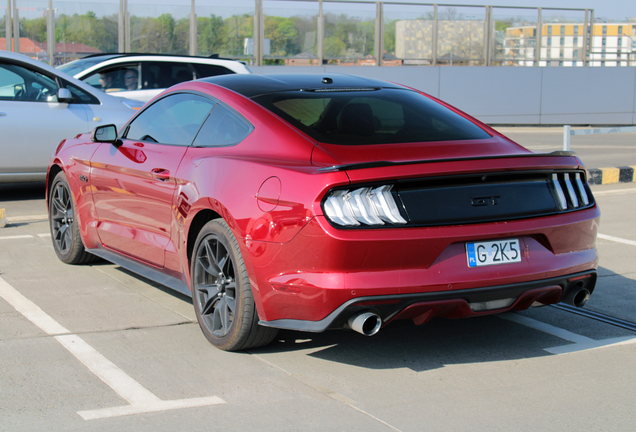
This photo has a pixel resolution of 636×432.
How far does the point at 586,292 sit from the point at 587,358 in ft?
1.12

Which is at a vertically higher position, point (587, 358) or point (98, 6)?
point (98, 6)

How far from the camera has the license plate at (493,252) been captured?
3.54m

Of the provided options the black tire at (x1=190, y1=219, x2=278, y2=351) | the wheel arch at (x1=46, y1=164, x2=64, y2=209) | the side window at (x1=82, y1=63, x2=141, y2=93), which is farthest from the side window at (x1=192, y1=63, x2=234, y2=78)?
the black tire at (x1=190, y1=219, x2=278, y2=351)

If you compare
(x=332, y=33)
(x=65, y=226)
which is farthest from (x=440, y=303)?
(x=332, y=33)

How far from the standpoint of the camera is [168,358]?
3881mm

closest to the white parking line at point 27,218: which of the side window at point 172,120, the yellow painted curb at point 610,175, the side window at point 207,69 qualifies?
the side window at point 172,120

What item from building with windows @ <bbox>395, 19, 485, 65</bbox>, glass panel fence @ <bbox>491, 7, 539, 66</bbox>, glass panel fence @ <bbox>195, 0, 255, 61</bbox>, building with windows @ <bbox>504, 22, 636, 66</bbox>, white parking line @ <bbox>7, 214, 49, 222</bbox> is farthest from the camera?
building with windows @ <bbox>504, 22, 636, 66</bbox>

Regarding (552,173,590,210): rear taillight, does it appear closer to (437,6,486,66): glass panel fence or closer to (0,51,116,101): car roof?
(0,51,116,101): car roof

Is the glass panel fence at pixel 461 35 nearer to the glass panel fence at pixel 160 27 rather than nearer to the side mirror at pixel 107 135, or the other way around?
the glass panel fence at pixel 160 27

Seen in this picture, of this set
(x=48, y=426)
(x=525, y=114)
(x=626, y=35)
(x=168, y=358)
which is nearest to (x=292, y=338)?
(x=168, y=358)

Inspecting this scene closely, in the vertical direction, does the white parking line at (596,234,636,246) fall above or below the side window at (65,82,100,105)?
below

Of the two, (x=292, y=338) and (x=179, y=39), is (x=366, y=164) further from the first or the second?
(x=179, y=39)

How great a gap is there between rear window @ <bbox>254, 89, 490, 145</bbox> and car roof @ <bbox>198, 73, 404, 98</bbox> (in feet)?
0.29

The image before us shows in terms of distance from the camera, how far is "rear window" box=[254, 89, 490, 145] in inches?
155
